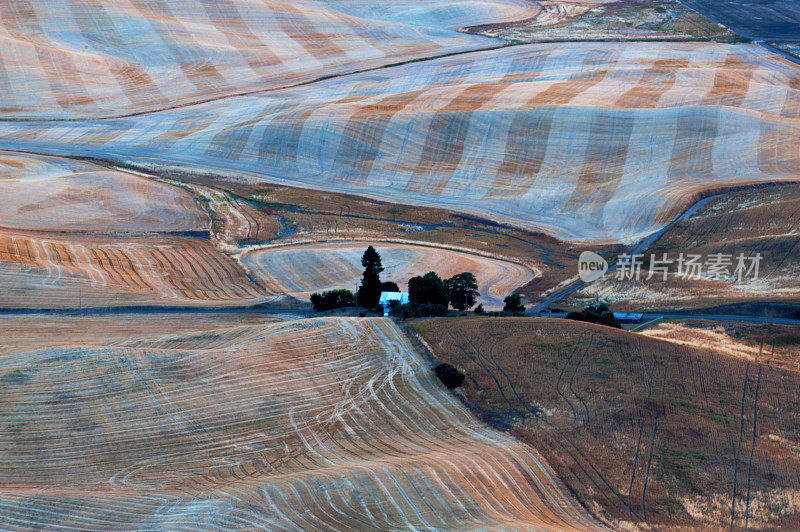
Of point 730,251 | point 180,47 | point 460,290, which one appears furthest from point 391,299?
point 180,47

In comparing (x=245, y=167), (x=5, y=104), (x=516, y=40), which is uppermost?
(x=516, y=40)

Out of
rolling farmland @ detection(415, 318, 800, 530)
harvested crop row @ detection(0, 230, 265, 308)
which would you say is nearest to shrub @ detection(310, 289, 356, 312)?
harvested crop row @ detection(0, 230, 265, 308)

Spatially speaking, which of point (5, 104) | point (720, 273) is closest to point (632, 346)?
point (720, 273)

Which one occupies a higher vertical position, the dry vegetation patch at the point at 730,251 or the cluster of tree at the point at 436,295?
the dry vegetation patch at the point at 730,251

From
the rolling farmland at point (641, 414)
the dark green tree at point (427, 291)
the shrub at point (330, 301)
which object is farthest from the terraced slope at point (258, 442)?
the shrub at point (330, 301)

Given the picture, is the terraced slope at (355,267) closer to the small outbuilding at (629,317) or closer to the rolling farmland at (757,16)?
the small outbuilding at (629,317)

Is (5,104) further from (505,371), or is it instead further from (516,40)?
(505,371)
